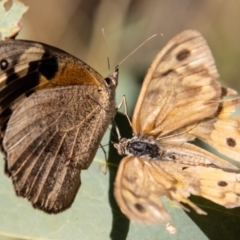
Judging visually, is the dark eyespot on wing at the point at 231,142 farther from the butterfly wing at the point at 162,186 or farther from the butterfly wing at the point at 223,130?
the butterfly wing at the point at 162,186

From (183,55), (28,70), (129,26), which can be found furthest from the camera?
(129,26)

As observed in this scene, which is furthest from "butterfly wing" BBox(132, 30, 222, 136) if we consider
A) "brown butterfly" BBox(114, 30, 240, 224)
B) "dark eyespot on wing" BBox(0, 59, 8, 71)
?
"dark eyespot on wing" BBox(0, 59, 8, 71)

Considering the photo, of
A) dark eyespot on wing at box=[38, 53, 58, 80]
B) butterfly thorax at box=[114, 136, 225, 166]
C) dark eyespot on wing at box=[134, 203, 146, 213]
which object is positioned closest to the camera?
dark eyespot on wing at box=[134, 203, 146, 213]

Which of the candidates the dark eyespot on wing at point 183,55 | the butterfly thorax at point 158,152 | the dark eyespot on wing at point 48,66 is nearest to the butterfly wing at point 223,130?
the butterfly thorax at point 158,152

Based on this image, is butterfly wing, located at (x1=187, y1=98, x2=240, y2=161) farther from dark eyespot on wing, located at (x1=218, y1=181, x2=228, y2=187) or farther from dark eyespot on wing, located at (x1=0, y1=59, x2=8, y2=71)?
dark eyespot on wing, located at (x1=0, y1=59, x2=8, y2=71)

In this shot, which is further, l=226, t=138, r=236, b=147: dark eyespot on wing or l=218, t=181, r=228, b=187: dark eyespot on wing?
l=226, t=138, r=236, b=147: dark eyespot on wing

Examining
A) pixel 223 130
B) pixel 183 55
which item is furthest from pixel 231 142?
pixel 183 55

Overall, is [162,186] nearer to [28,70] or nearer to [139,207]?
[139,207]
